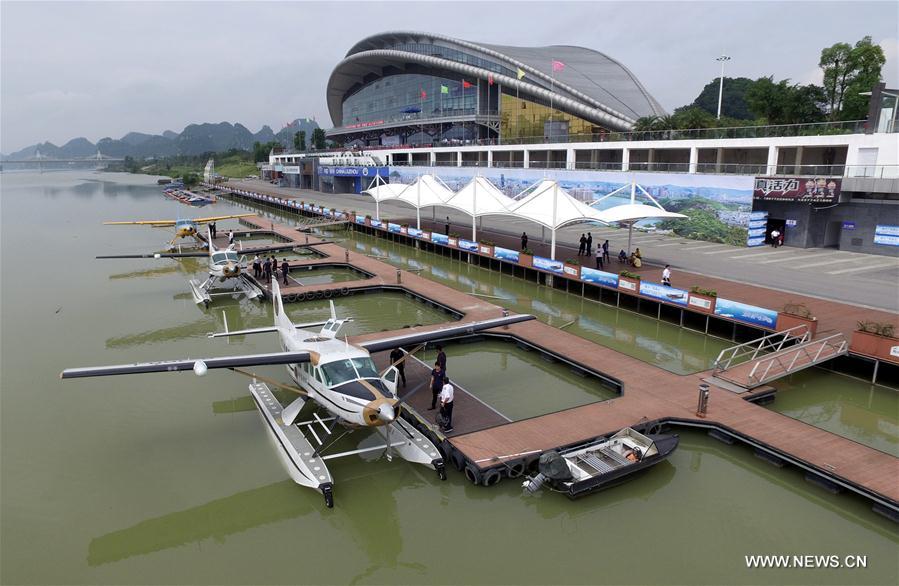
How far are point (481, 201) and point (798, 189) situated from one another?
24863 millimetres

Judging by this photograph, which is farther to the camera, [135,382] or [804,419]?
[135,382]

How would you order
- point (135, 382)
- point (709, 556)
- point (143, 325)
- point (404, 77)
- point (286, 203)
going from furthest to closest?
1. point (404, 77)
2. point (286, 203)
3. point (143, 325)
4. point (135, 382)
5. point (709, 556)

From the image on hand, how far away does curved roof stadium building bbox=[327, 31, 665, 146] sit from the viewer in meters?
90.1

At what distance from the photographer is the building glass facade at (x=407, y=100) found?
10988 centimetres

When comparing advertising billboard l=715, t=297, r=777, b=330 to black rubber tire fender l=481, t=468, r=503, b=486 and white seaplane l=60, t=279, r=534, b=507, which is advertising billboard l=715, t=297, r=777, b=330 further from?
black rubber tire fender l=481, t=468, r=503, b=486

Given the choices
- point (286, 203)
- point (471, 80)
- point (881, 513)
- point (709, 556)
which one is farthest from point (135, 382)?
point (471, 80)

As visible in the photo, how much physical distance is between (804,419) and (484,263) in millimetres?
28698

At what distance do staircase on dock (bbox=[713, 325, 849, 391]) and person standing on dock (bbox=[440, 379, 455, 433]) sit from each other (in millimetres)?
10230

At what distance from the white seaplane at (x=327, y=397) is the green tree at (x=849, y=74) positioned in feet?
211

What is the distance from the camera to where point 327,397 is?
49.5ft

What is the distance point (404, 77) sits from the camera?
126750 millimetres

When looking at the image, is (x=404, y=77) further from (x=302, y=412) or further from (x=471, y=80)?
(x=302, y=412)

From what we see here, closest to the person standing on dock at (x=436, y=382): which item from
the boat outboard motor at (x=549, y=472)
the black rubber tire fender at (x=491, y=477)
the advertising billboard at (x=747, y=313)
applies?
the black rubber tire fender at (x=491, y=477)

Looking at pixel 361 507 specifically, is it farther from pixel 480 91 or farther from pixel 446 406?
pixel 480 91
